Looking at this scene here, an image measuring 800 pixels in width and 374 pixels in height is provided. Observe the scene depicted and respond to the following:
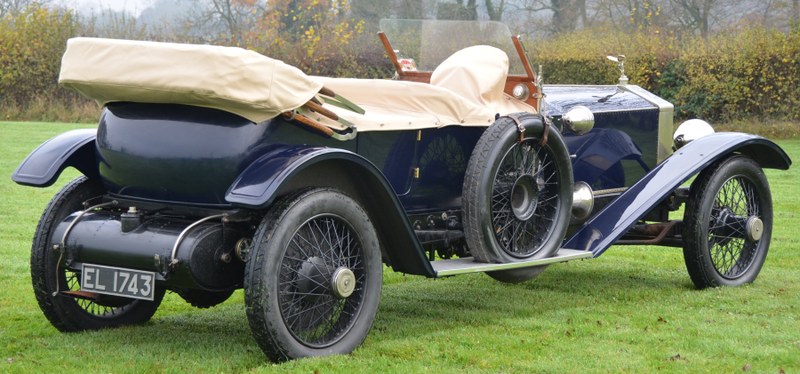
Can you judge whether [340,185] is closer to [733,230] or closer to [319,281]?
[319,281]

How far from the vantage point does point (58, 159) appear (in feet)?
16.2

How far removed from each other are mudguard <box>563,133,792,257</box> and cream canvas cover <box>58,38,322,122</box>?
223 centimetres

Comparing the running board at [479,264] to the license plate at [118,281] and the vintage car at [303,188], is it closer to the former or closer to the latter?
the vintage car at [303,188]

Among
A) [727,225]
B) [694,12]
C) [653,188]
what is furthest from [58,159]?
[694,12]

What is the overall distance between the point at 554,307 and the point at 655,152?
5.93 ft

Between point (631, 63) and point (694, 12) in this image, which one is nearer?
point (631, 63)

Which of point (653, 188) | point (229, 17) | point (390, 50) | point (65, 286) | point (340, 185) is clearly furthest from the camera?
point (229, 17)

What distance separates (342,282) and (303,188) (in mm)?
456

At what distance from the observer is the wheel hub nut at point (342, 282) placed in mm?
4559

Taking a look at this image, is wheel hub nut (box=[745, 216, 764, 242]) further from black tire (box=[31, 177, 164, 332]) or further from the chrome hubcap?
black tire (box=[31, 177, 164, 332])

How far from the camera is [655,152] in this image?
7.21 metres

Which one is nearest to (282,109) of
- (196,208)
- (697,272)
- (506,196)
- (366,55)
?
(196,208)

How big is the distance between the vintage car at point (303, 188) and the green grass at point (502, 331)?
0.69 feet

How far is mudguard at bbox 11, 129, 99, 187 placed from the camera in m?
4.85
